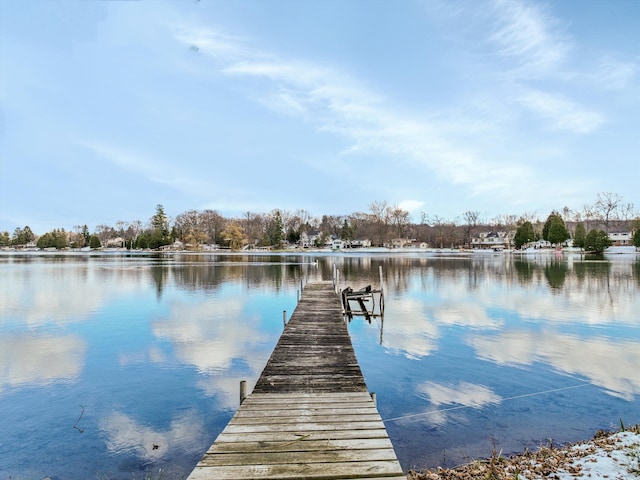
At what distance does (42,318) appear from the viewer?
1786cm

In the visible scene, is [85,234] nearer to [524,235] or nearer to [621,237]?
[524,235]

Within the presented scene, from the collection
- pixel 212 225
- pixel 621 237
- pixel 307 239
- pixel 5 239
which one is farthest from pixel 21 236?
pixel 621 237

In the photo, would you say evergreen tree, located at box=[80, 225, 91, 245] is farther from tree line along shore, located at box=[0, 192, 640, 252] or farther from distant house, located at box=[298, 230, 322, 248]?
distant house, located at box=[298, 230, 322, 248]

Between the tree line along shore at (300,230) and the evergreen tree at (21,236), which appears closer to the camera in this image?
the tree line along shore at (300,230)

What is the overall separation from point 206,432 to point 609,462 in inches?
247

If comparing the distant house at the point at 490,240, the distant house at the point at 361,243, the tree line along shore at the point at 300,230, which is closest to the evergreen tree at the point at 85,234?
the tree line along shore at the point at 300,230

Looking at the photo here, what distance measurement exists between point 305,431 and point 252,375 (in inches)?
232

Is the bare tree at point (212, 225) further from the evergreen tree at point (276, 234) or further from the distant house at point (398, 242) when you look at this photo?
the distant house at point (398, 242)

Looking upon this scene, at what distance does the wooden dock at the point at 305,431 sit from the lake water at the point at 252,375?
1.42 m

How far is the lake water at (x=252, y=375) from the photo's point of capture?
22.1 feet

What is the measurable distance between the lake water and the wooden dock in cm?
142

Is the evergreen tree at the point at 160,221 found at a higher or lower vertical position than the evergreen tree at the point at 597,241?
higher

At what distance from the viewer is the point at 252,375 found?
33.5ft

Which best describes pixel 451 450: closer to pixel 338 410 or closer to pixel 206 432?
pixel 338 410
